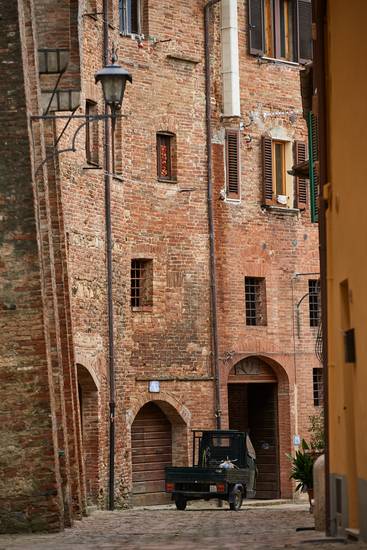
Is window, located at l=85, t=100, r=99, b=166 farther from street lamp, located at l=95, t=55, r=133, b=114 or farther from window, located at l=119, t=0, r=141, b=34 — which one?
street lamp, located at l=95, t=55, r=133, b=114

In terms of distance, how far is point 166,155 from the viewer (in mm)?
34938

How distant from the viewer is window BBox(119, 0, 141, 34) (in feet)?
111

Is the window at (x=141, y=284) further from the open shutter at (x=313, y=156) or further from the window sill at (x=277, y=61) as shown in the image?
the open shutter at (x=313, y=156)

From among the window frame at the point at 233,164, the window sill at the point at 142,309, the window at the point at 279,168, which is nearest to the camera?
the window sill at the point at 142,309

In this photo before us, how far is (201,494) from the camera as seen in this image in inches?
1170

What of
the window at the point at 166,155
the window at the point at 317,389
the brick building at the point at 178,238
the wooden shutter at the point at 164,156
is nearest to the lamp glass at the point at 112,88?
the brick building at the point at 178,238

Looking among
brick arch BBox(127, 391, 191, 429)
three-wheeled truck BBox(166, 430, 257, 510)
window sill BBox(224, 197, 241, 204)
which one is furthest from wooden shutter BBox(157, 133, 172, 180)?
three-wheeled truck BBox(166, 430, 257, 510)

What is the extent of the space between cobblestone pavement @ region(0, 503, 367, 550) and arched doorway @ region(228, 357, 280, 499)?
919 centimetres

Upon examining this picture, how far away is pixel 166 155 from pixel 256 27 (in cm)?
433

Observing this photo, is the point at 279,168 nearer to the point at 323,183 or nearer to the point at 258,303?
the point at 258,303

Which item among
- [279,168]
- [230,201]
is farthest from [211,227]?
[279,168]

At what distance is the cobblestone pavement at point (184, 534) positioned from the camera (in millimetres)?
16109

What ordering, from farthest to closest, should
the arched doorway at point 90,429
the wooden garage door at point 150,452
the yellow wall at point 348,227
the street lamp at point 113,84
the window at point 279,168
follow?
1. the window at point 279,168
2. the wooden garage door at point 150,452
3. the arched doorway at point 90,429
4. the street lamp at point 113,84
5. the yellow wall at point 348,227

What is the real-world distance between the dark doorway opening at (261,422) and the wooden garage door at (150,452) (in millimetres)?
3273
